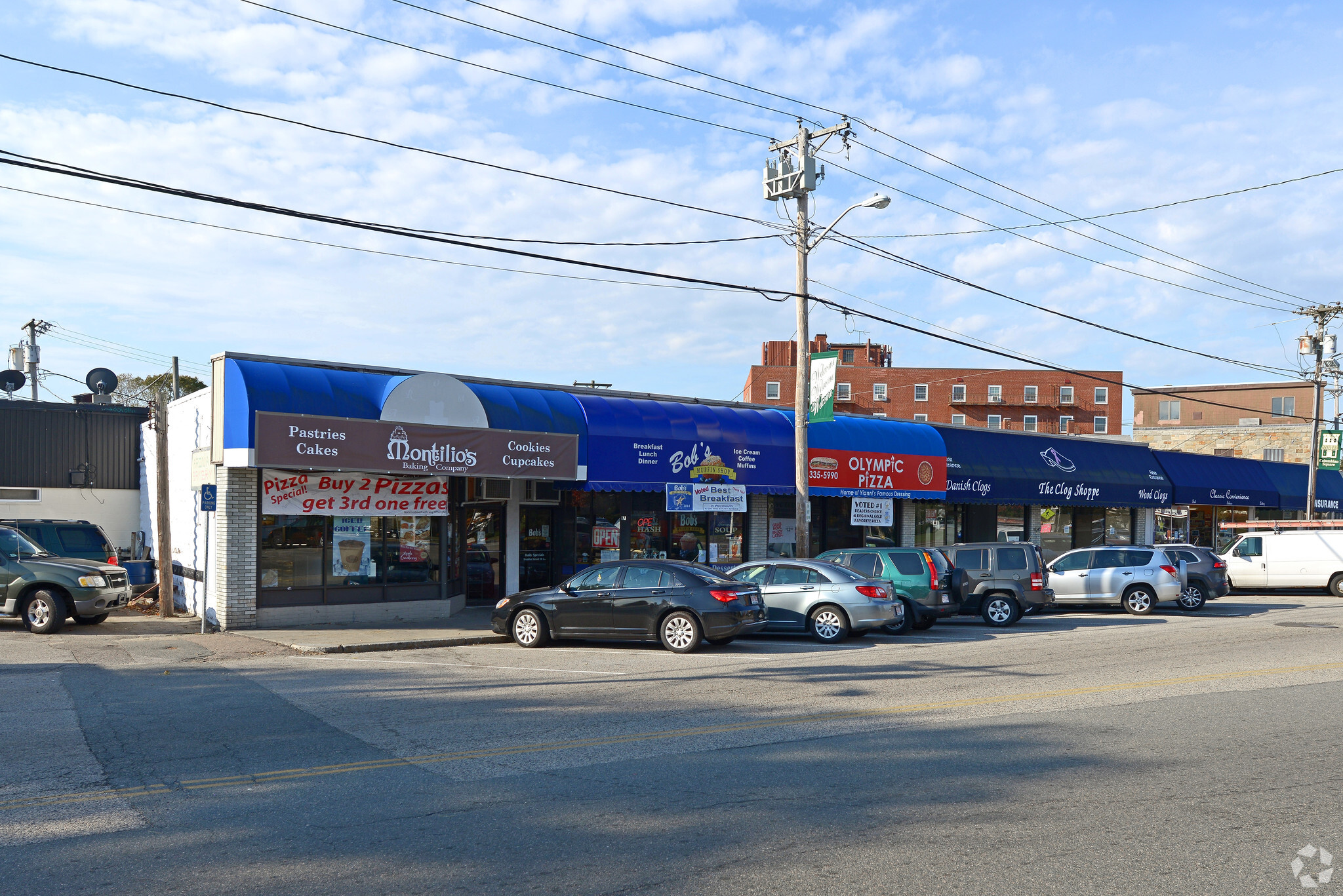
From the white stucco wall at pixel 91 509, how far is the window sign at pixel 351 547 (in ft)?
38.0

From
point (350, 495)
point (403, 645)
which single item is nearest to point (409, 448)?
point (350, 495)

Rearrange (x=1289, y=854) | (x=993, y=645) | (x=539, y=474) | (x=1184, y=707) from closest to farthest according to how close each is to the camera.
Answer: (x=1289, y=854) < (x=1184, y=707) < (x=993, y=645) < (x=539, y=474)

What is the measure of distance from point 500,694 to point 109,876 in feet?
19.9

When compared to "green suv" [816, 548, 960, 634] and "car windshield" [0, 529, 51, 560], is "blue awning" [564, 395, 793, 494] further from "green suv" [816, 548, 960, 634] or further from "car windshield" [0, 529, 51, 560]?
"car windshield" [0, 529, 51, 560]

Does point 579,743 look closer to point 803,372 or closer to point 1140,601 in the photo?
point 803,372

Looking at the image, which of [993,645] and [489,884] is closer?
[489,884]

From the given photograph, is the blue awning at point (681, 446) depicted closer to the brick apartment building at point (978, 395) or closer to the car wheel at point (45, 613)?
the car wheel at point (45, 613)

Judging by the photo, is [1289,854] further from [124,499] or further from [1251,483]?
[1251,483]

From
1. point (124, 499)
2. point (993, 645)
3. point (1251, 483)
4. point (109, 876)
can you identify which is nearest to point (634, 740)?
point (109, 876)

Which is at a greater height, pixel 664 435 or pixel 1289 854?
pixel 664 435

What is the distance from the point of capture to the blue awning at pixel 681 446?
21625 millimetres

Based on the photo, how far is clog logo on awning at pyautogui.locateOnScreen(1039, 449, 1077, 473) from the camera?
105 feet

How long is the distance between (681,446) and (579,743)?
47.4 feet

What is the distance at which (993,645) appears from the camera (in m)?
16.5
